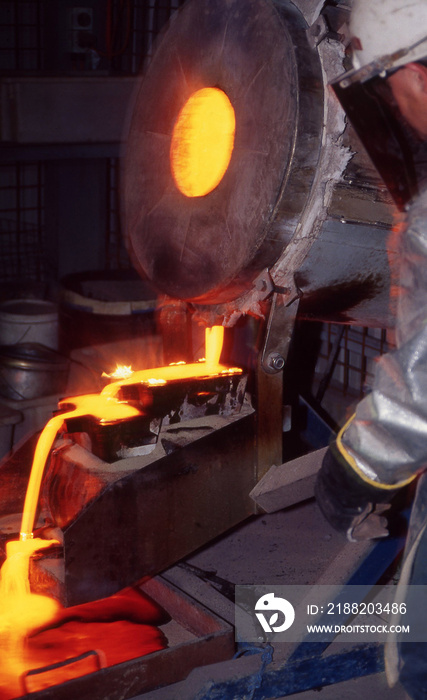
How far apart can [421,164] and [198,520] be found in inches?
45.0

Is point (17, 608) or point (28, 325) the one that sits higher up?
point (28, 325)

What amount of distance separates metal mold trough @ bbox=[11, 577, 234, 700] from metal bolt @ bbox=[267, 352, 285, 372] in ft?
2.71

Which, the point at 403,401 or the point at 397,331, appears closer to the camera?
the point at 403,401

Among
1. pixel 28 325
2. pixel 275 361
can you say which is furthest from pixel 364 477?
pixel 28 325

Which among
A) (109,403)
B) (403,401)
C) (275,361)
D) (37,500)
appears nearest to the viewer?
(403,401)

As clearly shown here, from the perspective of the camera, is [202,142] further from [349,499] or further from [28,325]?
[28,325]

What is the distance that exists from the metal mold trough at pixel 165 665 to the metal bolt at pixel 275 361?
0.83 m

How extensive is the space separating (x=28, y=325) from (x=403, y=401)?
9.73 feet

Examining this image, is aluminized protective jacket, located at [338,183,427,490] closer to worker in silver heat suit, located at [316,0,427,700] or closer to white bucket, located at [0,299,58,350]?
worker in silver heat suit, located at [316,0,427,700]

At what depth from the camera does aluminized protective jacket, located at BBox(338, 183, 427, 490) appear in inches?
56.7

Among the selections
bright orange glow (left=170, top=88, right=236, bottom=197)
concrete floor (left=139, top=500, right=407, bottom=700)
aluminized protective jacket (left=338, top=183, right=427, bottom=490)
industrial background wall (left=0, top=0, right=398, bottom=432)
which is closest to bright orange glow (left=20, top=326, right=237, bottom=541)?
bright orange glow (left=170, top=88, right=236, bottom=197)

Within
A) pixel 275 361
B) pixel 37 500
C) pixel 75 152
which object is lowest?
pixel 37 500

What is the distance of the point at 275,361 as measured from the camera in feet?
6.75

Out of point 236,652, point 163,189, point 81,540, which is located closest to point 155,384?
point 81,540
